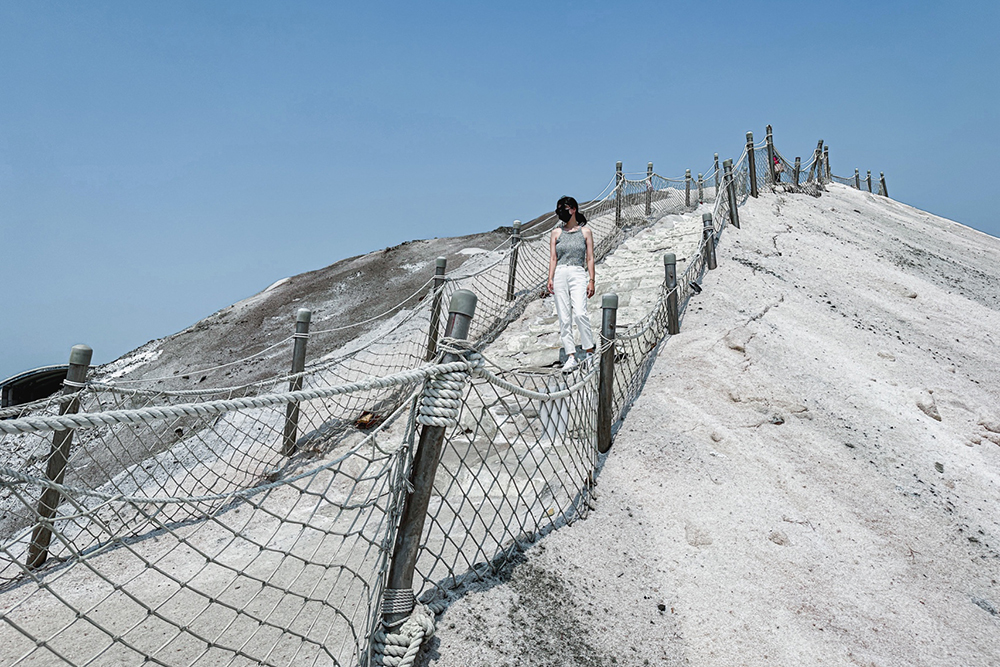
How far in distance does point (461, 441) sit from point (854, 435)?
254cm

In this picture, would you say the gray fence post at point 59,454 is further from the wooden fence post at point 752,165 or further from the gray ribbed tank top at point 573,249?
the wooden fence post at point 752,165

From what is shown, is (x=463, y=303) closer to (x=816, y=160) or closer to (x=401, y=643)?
(x=401, y=643)

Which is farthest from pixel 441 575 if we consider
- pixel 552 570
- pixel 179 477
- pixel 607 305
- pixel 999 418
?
pixel 999 418

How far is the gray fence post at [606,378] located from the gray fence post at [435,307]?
2119 mm

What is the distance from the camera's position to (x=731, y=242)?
26.7 ft

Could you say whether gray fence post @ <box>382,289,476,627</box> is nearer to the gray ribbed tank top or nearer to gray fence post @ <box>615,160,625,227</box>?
the gray ribbed tank top

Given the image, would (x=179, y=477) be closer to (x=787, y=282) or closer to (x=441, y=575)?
(x=441, y=575)

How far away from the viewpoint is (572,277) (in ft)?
15.7

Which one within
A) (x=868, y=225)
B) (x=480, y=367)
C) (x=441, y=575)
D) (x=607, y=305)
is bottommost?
(x=868, y=225)

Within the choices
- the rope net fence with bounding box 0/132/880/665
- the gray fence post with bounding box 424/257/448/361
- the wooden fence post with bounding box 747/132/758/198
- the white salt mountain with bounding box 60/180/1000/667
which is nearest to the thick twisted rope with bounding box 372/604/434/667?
the rope net fence with bounding box 0/132/880/665

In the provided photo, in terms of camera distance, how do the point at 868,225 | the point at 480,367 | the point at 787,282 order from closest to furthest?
the point at 480,367 → the point at 787,282 → the point at 868,225

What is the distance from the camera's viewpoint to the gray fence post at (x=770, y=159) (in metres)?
11.6

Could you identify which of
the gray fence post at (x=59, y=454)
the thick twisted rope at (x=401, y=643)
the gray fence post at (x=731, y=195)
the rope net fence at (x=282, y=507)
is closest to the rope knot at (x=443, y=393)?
the rope net fence at (x=282, y=507)

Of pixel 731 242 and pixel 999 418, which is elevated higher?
pixel 731 242
